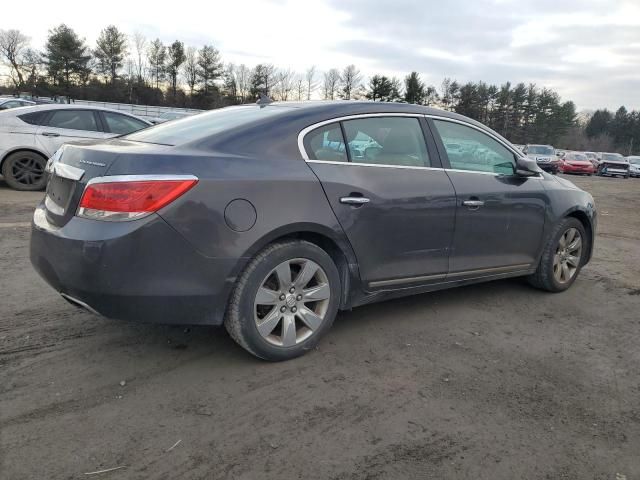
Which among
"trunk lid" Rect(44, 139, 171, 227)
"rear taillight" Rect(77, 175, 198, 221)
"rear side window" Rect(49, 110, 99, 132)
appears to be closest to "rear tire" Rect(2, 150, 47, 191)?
"rear side window" Rect(49, 110, 99, 132)

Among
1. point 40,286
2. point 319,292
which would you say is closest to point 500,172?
point 319,292

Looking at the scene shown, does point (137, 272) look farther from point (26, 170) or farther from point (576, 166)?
point (576, 166)

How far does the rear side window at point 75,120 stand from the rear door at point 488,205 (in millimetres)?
7497

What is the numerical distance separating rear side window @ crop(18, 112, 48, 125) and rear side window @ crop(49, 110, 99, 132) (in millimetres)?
163

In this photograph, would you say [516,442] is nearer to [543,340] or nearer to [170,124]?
[543,340]

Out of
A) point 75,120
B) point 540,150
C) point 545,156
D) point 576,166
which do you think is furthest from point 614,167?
point 75,120

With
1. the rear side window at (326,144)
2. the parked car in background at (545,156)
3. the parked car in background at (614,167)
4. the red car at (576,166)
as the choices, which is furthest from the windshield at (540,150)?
the rear side window at (326,144)

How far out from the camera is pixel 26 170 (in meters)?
9.02

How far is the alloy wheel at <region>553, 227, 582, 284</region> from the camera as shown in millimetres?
4754

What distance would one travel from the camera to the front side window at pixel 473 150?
12.9 feet

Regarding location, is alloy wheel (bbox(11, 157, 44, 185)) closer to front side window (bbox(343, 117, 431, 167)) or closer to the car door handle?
front side window (bbox(343, 117, 431, 167))

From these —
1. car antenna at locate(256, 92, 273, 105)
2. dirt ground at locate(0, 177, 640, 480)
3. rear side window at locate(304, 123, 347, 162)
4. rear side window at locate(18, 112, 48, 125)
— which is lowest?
dirt ground at locate(0, 177, 640, 480)

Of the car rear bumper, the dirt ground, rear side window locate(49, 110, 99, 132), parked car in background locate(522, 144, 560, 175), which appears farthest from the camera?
parked car in background locate(522, 144, 560, 175)

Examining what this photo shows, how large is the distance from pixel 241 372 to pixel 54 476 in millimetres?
1125
